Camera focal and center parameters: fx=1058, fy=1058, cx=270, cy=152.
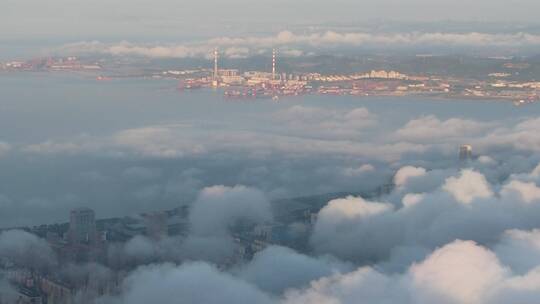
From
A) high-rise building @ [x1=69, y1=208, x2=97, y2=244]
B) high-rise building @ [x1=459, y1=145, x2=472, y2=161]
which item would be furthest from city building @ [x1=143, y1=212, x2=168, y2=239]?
high-rise building @ [x1=459, y1=145, x2=472, y2=161]

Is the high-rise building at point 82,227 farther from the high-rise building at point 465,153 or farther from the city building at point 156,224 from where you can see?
the high-rise building at point 465,153

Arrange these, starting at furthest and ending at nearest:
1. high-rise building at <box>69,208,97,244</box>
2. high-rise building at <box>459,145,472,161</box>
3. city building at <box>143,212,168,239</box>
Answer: high-rise building at <box>459,145,472,161</box>
city building at <box>143,212,168,239</box>
high-rise building at <box>69,208,97,244</box>

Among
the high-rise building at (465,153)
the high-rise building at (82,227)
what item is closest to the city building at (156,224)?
the high-rise building at (82,227)

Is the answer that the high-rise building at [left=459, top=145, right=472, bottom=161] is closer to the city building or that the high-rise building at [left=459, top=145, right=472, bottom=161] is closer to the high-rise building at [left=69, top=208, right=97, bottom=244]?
the city building

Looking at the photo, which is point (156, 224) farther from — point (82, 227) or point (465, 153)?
point (465, 153)

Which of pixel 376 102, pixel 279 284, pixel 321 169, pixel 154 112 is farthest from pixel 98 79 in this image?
pixel 279 284

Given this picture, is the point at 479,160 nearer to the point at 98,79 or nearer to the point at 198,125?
the point at 198,125
